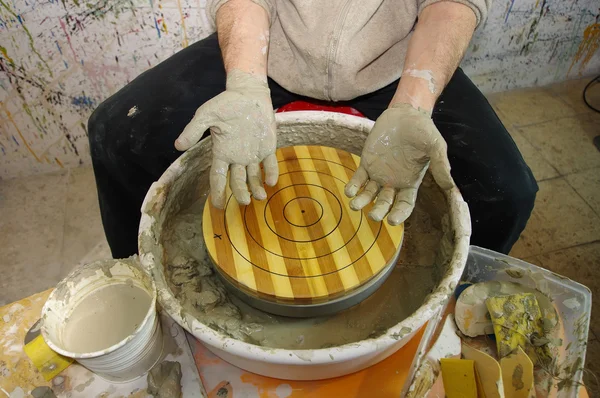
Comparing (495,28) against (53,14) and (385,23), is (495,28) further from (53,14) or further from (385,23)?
(53,14)

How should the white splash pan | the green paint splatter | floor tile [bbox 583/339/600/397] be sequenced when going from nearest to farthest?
1. the white splash pan
2. floor tile [bbox 583/339/600/397]
3. the green paint splatter

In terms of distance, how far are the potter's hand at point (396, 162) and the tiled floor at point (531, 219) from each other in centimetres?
134

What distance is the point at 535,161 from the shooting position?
8.50 ft

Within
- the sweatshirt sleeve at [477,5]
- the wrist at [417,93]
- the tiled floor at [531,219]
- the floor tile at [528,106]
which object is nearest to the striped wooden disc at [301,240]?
the wrist at [417,93]

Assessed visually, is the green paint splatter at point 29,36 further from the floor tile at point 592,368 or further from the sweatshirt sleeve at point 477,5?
the floor tile at point 592,368

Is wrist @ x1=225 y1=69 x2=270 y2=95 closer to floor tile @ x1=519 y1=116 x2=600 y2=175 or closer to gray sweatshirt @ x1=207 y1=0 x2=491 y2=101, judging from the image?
gray sweatshirt @ x1=207 y1=0 x2=491 y2=101

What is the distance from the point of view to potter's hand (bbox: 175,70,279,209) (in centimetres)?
110

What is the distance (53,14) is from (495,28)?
2.26 meters

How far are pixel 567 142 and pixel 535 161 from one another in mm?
281

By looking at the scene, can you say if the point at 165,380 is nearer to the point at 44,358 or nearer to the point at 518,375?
the point at 44,358

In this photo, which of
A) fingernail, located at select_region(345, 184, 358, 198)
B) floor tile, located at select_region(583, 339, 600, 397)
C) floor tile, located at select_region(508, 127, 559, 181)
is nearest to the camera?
fingernail, located at select_region(345, 184, 358, 198)

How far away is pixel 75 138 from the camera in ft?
7.89

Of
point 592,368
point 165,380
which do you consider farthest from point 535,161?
point 165,380

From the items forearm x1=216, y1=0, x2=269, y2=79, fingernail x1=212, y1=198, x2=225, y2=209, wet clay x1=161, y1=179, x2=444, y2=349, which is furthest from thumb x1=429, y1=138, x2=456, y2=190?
forearm x1=216, y1=0, x2=269, y2=79
